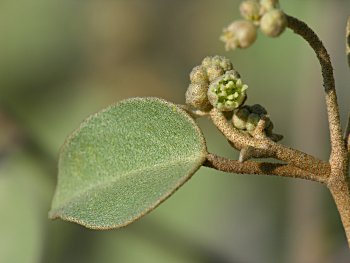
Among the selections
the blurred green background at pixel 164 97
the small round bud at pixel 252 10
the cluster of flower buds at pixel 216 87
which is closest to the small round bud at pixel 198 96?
the cluster of flower buds at pixel 216 87

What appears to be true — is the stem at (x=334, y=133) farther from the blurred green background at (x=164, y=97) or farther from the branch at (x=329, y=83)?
the blurred green background at (x=164, y=97)

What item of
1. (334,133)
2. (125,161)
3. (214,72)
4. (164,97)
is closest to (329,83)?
(334,133)

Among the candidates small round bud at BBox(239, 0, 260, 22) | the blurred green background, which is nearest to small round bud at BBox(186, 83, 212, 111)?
small round bud at BBox(239, 0, 260, 22)

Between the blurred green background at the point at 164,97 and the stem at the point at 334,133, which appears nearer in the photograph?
the stem at the point at 334,133

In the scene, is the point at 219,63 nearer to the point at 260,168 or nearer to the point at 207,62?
the point at 207,62

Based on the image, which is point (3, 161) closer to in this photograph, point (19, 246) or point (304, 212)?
point (19, 246)

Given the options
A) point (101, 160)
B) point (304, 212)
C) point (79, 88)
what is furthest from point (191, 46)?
point (101, 160)

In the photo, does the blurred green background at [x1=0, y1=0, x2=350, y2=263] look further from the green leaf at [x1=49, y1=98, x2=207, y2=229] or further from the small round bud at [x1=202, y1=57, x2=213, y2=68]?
the small round bud at [x1=202, y1=57, x2=213, y2=68]
